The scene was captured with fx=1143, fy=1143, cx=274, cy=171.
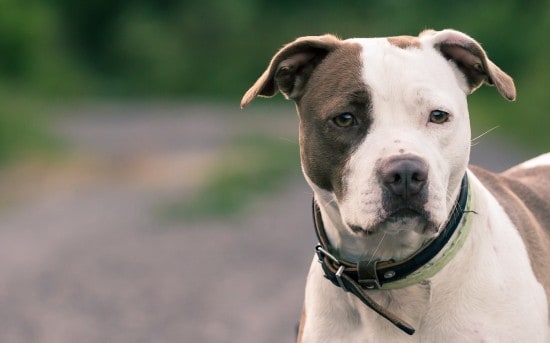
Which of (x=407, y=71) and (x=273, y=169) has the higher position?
(x=407, y=71)

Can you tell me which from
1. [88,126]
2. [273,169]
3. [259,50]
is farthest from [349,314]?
[259,50]

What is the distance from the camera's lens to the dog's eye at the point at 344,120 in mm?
4559

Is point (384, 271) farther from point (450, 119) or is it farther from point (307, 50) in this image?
point (307, 50)

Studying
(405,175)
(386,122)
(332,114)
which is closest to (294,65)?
(332,114)

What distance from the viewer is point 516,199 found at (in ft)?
17.1

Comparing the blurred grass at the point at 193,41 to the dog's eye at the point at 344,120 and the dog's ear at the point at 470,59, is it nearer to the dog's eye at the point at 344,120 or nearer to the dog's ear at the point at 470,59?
the dog's ear at the point at 470,59

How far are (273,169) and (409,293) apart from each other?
38.5ft

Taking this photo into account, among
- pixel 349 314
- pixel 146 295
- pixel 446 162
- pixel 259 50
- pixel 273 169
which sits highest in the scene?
pixel 446 162

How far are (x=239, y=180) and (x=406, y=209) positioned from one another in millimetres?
10918

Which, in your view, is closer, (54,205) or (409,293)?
(409,293)

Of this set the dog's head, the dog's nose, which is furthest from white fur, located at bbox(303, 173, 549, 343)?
the dog's nose

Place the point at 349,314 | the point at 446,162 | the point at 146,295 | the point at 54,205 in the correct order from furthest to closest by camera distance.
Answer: the point at 54,205
the point at 146,295
the point at 349,314
the point at 446,162

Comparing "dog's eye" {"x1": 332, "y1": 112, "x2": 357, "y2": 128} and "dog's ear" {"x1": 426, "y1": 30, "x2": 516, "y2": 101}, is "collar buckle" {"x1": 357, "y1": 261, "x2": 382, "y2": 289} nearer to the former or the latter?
"dog's eye" {"x1": 332, "y1": 112, "x2": 357, "y2": 128}

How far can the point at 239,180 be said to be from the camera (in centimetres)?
1517
